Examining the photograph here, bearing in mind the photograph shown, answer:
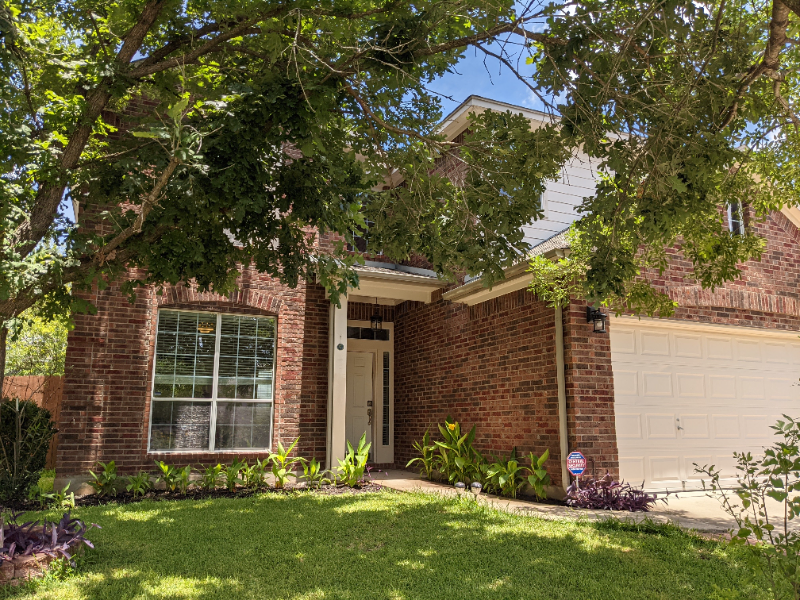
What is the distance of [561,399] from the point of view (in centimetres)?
764

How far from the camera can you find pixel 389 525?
5.96m

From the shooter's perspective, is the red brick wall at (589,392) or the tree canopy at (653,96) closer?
the tree canopy at (653,96)

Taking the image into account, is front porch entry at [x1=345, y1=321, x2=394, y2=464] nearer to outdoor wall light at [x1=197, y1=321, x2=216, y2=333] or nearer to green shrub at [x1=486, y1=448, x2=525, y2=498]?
outdoor wall light at [x1=197, y1=321, x2=216, y2=333]

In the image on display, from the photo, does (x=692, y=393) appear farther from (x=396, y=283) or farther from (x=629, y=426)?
(x=396, y=283)

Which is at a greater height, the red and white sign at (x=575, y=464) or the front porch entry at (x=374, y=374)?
the front porch entry at (x=374, y=374)

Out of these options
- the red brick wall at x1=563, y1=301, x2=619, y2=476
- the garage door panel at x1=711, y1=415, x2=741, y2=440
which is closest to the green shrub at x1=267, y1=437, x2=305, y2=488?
Result: the red brick wall at x1=563, y1=301, x2=619, y2=476

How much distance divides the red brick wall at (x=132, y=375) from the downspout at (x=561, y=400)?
4045 millimetres

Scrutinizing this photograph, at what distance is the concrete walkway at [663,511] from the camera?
6.21 metres

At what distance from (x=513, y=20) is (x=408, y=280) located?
5966 mm

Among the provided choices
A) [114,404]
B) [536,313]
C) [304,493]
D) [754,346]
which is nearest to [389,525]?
[304,493]

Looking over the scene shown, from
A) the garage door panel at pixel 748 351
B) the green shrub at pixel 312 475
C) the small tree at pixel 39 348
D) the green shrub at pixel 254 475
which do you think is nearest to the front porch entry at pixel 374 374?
the green shrub at pixel 312 475

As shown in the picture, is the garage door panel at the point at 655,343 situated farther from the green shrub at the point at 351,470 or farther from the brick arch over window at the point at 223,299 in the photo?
the brick arch over window at the point at 223,299

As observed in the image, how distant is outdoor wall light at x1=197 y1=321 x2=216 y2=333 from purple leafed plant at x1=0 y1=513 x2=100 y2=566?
14.4 feet

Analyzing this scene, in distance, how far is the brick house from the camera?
7945 millimetres
